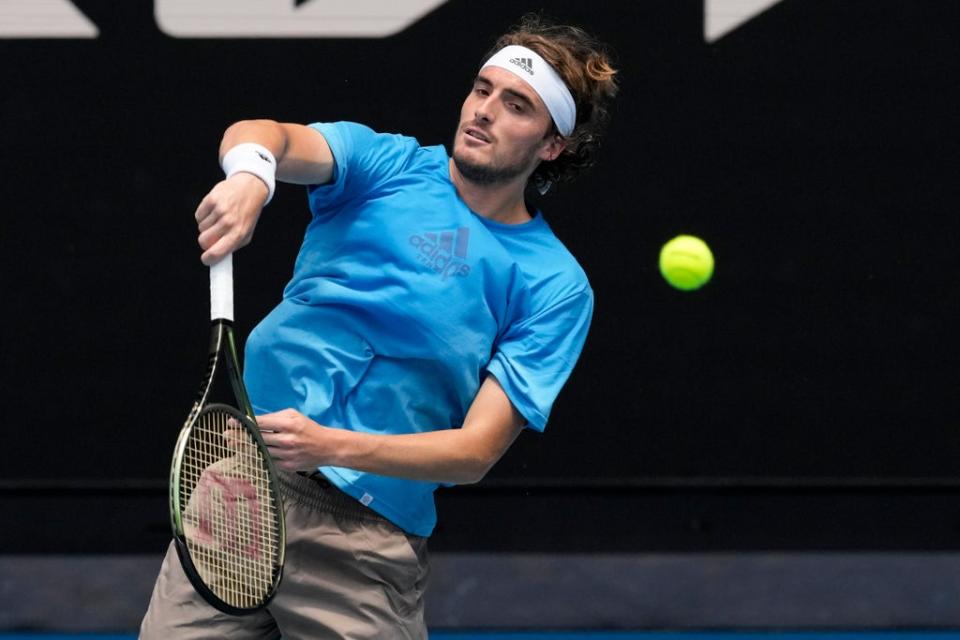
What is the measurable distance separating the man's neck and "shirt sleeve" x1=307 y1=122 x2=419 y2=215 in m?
0.10

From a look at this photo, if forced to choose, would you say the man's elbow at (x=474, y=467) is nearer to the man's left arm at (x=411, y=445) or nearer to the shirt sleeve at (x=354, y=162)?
the man's left arm at (x=411, y=445)

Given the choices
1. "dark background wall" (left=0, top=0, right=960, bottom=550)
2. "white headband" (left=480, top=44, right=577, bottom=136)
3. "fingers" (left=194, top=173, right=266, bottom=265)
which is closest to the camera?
"fingers" (left=194, top=173, right=266, bottom=265)

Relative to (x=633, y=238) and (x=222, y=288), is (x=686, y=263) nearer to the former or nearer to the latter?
(x=633, y=238)

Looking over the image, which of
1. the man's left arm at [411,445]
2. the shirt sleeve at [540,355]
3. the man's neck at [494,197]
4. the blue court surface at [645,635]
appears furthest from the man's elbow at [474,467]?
the blue court surface at [645,635]

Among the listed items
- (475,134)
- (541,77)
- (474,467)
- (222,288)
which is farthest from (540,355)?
(222,288)

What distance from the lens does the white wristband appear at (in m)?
2.40

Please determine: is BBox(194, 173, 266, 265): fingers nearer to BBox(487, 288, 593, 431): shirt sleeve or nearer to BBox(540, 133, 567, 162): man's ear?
BBox(487, 288, 593, 431): shirt sleeve

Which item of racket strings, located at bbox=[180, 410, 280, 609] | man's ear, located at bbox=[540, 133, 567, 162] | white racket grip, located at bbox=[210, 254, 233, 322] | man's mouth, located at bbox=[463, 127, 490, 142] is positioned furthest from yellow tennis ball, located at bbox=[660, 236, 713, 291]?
white racket grip, located at bbox=[210, 254, 233, 322]

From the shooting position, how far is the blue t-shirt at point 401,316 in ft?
8.82

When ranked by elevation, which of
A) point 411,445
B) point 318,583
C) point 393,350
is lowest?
point 318,583

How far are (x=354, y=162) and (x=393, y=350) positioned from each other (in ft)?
1.01

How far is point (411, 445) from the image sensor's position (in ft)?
8.48

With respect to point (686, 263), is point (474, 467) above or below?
above

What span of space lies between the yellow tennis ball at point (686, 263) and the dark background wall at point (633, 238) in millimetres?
33
